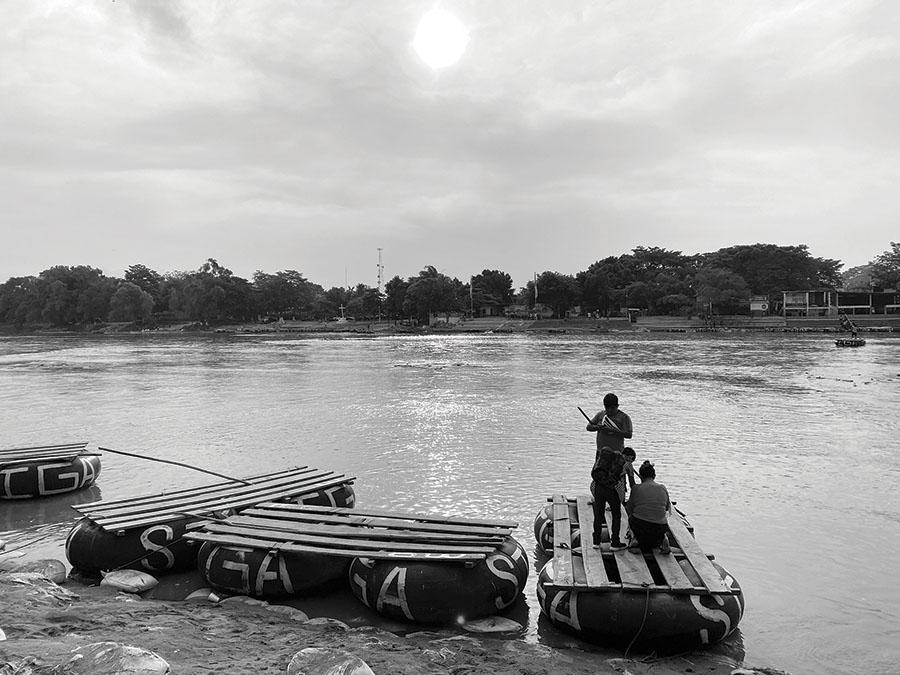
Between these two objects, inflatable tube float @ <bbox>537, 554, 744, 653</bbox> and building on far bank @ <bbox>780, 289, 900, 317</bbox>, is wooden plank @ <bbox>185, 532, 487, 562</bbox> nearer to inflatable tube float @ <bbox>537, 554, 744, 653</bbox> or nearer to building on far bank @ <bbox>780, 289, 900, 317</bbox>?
inflatable tube float @ <bbox>537, 554, 744, 653</bbox>

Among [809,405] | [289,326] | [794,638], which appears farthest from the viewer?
[289,326]

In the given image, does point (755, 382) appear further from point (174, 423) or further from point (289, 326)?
point (289, 326)

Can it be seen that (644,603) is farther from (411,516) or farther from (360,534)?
(360,534)

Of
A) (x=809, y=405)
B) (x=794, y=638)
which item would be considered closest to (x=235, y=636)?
(x=794, y=638)

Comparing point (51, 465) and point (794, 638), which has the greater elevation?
point (51, 465)

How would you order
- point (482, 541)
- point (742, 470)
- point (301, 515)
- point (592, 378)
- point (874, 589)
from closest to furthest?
1. point (482, 541)
2. point (874, 589)
3. point (301, 515)
4. point (742, 470)
5. point (592, 378)

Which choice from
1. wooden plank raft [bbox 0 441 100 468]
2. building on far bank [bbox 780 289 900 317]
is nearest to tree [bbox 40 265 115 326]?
building on far bank [bbox 780 289 900 317]

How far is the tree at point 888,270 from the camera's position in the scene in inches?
4296

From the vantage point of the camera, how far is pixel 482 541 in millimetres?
7531

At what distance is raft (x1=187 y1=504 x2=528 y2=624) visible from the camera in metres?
6.92

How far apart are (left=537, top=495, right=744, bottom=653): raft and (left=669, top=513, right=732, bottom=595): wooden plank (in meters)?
0.01

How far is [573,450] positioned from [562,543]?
832 centimetres

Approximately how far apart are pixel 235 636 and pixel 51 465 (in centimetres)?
766

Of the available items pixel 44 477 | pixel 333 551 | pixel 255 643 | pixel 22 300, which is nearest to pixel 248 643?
pixel 255 643
